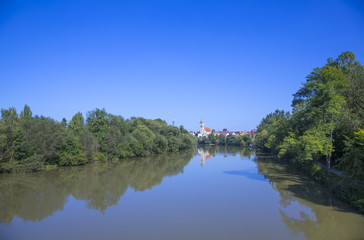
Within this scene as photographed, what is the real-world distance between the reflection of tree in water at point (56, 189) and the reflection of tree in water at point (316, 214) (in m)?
10.7

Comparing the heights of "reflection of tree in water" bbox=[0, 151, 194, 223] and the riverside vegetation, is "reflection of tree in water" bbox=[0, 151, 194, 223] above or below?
below

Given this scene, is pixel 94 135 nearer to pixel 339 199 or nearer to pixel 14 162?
pixel 14 162

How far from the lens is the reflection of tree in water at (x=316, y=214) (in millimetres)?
11053

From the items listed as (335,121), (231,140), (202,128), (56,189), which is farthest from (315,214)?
(202,128)

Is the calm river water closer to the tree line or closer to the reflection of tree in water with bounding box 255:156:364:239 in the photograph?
the reflection of tree in water with bounding box 255:156:364:239

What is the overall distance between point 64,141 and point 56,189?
42.6 feet

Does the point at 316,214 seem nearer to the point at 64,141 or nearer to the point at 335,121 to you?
the point at 335,121

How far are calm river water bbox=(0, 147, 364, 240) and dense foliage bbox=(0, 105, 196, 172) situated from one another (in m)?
4.64

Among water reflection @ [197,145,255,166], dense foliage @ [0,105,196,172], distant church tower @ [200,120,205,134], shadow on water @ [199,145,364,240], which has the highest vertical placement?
distant church tower @ [200,120,205,134]

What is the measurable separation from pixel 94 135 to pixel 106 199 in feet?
80.5

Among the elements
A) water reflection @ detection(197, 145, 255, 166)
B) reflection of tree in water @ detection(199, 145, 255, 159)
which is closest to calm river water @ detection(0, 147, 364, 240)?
water reflection @ detection(197, 145, 255, 166)

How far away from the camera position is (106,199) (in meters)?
17.1

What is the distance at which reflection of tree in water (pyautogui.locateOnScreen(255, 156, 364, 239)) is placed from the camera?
1105 cm

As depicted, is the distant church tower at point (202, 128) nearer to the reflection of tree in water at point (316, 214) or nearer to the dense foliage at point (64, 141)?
the dense foliage at point (64, 141)
